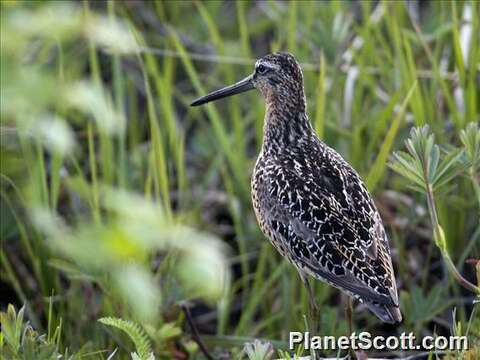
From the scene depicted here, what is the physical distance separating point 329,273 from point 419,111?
1.25 meters

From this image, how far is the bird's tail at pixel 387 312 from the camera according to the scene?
3.01 m

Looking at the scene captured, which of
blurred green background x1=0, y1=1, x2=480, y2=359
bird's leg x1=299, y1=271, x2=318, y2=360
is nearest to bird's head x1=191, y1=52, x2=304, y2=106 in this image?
blurred green background x1=0, y1=1, x2=480, y2=359

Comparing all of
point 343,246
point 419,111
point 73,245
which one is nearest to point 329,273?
point 343,246

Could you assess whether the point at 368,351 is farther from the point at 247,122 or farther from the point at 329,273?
the point at 247,122

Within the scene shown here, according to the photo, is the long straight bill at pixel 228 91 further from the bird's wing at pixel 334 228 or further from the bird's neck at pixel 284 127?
the bird's wing at pixel 334 228

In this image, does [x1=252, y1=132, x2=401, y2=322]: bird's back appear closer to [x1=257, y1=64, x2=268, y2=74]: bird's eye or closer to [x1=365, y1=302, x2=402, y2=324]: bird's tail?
[x1=365, y1=302, x2=402, y2=324]: bird's tail

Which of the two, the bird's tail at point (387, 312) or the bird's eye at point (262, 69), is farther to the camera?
the bird's eye at point (262, 69)

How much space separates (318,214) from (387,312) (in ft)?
1.48

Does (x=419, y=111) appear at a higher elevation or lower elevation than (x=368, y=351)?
higher

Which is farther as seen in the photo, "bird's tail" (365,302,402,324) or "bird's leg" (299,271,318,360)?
"bird's leg" (299,271,318,360)

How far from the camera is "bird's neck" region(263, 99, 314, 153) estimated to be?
3764 millimetres

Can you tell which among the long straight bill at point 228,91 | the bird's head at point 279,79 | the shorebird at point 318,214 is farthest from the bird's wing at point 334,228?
the long straight bill at point 228,91

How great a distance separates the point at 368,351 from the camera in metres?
4.06

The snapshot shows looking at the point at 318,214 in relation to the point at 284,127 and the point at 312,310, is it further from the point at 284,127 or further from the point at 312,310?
the point at 284,127
